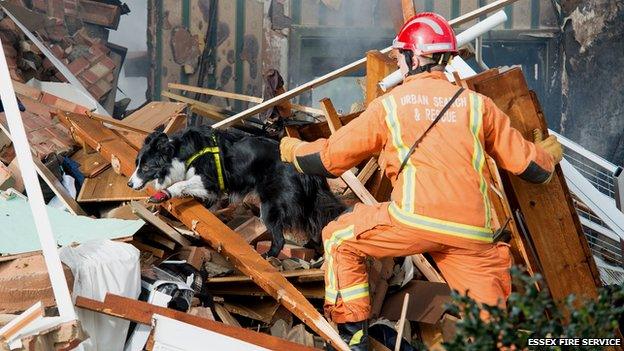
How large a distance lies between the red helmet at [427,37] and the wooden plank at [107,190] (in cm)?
285

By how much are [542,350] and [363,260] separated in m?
1.55

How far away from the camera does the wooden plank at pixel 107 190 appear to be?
6688mm

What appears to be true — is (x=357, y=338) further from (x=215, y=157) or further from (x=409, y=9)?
(x=215, y=157)

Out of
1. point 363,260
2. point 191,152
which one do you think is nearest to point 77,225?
point 191,152

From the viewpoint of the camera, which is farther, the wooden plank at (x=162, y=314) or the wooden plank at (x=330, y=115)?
the wooden plank at (x=330, y=115)

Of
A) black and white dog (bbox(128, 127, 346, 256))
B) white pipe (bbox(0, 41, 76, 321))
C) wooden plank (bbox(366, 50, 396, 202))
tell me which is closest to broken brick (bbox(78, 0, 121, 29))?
black and white dog (bbox(128, 127, 346, 256))

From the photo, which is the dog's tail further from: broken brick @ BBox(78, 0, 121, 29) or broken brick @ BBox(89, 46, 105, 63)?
broken brick @ BBox(78, 0, 121, 29)

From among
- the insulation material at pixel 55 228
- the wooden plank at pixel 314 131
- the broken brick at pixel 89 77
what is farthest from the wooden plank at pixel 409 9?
the broken brick at pixel 89 77

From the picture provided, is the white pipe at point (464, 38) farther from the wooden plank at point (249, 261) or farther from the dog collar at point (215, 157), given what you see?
the dog collar at point (215, 157)

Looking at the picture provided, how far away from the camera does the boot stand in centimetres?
439

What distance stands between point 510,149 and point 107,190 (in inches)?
134

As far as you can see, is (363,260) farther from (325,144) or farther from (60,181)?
(60,181)

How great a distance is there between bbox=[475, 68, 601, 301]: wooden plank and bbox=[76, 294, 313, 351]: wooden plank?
1.60 m

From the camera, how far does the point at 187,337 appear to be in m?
4.32
